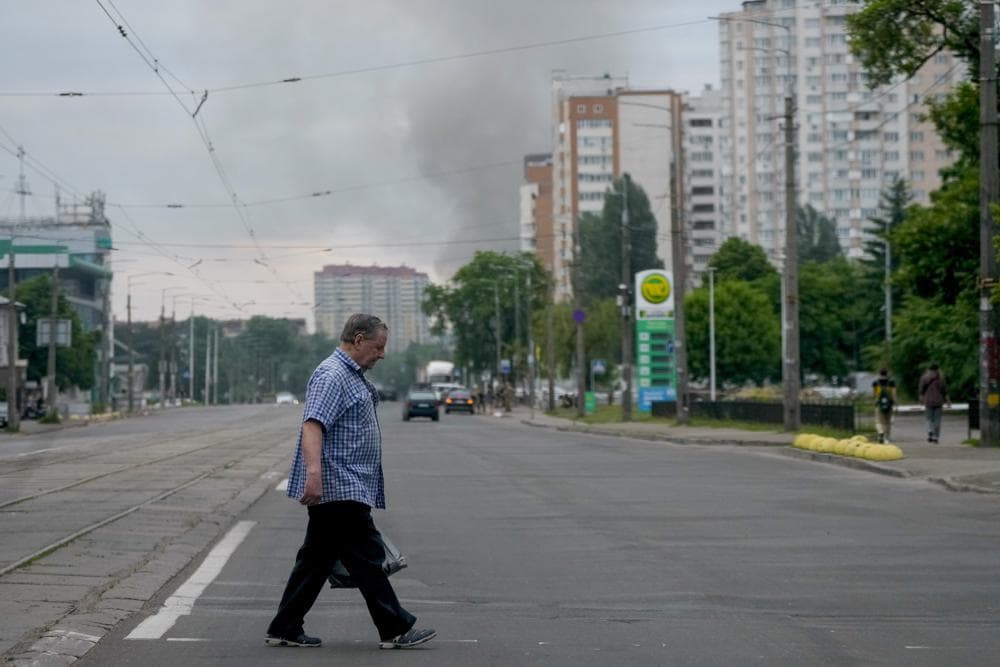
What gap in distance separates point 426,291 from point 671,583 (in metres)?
129

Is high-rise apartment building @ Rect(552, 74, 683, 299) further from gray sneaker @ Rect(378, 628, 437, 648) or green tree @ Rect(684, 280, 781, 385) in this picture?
gray sneaker @ Rect(378, 628, 437, 648)

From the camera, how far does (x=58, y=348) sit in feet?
315

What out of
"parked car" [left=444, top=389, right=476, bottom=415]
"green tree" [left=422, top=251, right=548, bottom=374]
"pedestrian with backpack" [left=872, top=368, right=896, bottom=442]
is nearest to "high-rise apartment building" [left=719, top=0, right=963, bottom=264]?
"green tree" [left=422, top=251, right=548, bottom=374]

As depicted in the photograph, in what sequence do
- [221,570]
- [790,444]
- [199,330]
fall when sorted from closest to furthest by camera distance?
[221,570] < [790,444] < [199,330]

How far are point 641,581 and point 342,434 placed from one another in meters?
3.87

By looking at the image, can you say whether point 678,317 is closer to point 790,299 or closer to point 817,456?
point 790,299

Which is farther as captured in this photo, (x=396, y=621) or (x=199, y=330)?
(x=199, y=330)

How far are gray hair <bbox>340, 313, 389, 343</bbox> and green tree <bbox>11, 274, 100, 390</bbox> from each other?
9023 centimetres

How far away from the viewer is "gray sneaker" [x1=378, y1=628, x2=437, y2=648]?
318 inches

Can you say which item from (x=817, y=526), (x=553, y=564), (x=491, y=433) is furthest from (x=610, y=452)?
(x=553, y=564)

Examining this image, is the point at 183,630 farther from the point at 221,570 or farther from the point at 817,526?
the point at 817,526

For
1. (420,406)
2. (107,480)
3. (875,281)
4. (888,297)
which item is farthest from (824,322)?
(107,480)

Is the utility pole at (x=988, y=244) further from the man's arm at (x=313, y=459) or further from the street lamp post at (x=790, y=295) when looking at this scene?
the man's arm at (x=313, y=459)

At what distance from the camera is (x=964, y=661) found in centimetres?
778
